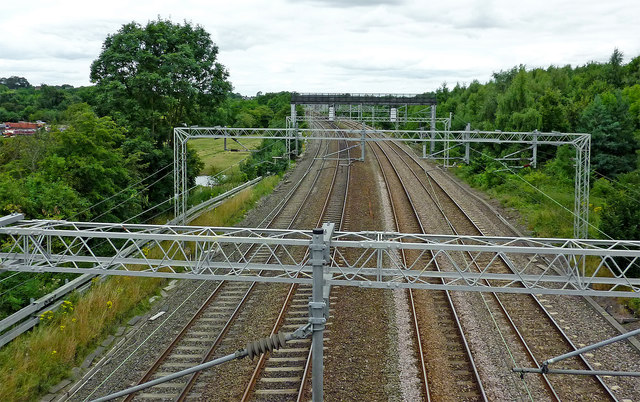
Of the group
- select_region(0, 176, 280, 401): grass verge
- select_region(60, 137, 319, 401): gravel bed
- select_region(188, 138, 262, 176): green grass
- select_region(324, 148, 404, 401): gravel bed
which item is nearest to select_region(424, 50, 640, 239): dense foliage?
select_region(324, 148, 404, 401): gravel bed

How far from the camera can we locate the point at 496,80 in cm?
6681

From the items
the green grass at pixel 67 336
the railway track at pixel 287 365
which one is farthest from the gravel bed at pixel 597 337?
the green grass at pixel 67 336

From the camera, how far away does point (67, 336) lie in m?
12.9

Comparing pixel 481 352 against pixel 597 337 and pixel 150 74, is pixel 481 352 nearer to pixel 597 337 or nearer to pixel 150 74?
pixel 597 337

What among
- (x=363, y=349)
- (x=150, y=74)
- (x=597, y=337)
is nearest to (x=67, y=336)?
(x=363, y=349)

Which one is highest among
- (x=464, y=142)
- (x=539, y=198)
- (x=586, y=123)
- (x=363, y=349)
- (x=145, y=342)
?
(x=586, y=123)

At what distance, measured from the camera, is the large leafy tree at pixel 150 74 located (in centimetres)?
2838

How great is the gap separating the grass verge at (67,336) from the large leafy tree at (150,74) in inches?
561

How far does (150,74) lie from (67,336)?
1804 centimetres

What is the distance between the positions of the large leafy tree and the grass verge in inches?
561

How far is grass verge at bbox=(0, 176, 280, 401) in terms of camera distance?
11062 millimetres

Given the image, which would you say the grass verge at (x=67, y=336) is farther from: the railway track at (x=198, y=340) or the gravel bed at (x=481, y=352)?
the gravel bed at (x=481, y=352)

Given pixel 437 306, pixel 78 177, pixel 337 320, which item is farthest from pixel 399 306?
pixel 78 177

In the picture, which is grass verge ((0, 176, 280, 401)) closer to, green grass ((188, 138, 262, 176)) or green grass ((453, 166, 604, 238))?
green grass ((453, 166, 604, 238))
